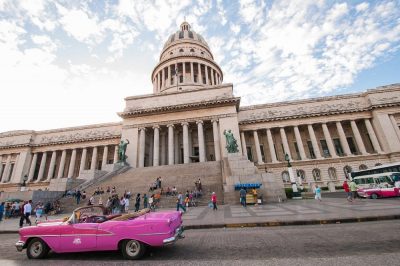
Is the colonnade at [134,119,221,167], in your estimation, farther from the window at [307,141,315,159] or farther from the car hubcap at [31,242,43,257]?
Result: the car hubcap at [31,242,43,257]

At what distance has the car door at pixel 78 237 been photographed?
5.41 m

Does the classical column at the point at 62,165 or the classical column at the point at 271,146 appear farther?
the classical column at the point at 62,165

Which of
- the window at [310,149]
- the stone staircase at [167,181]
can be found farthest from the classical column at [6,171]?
the window at [310,149]

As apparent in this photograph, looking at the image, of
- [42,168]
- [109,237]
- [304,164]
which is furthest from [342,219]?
[42,168]

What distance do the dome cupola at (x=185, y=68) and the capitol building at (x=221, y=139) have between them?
13.7m

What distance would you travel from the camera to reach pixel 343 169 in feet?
113

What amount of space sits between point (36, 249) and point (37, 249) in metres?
0.03

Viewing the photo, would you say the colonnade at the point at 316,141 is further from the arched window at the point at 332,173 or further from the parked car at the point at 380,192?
the parked car at the point at 380,192

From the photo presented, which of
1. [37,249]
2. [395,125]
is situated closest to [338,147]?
[395,125]

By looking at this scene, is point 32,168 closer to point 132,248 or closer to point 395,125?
point 132,248

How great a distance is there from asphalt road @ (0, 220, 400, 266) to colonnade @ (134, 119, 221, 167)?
26.5 m

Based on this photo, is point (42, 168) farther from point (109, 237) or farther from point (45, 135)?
point (109, 237)

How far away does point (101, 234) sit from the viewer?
5.36m

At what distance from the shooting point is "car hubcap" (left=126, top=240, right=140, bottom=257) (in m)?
5.19
